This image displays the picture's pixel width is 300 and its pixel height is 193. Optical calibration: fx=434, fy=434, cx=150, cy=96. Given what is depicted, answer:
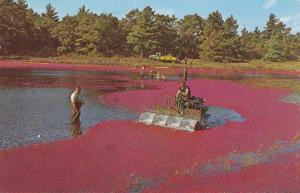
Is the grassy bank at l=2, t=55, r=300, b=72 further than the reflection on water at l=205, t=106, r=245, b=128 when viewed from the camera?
Yes

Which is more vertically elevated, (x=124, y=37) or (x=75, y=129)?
(x=124, y=37)

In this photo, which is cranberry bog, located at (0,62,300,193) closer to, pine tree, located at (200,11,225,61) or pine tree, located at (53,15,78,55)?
pine tree, located at (53,15,78,55)

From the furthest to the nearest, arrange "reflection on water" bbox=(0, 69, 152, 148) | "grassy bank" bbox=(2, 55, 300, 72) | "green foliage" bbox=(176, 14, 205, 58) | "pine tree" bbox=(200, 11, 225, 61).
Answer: "green foliage" bbox=(176, 14, 205, 58), "pine tree" bbox=(200, 11, 225, 61), "grassy bank" bbox=(2, 55, 300, 72), "reflection on water" bbox=(0, 69, 152, 148)

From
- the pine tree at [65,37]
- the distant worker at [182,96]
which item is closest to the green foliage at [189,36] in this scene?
the pine tree at [65,37]

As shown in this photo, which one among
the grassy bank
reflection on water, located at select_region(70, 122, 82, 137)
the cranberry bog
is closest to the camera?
the cranberry bog

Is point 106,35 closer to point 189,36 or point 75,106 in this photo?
point 189,36

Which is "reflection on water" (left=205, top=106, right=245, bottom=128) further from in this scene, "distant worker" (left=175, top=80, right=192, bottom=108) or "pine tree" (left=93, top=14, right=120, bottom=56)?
"pine tree" (left=93, top=14, right=120, bottom=56)

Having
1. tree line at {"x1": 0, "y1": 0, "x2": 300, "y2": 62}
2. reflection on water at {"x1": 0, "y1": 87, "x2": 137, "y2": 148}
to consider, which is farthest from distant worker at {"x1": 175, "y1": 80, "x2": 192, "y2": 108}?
tree line at {"x1": 0, "y1": 0, "x2": 300, "y2": 62}

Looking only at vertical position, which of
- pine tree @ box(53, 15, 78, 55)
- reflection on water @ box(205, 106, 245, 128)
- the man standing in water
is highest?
pine tree @ box(53, 15, 78, 55)

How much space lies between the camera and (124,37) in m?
132

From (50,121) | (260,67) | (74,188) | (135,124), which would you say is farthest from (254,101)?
(260,67)

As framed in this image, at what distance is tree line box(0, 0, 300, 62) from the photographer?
120562 mm

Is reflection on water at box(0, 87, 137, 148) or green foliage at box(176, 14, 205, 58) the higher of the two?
green foliage at box(176, 14, 205, 58)

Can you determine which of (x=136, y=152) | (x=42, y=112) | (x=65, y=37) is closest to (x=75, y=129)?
(x=136, y=152)
